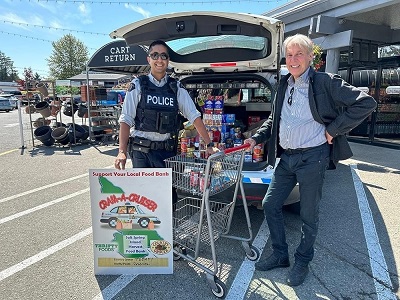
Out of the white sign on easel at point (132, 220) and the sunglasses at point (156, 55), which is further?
the sunglasses at point (156, 55)

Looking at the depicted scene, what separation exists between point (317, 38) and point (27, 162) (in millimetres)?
9140

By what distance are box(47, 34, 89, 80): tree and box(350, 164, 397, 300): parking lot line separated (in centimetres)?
5320

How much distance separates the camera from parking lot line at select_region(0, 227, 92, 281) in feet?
8.59

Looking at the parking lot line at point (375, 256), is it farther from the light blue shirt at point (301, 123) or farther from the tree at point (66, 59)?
the tree at point (66, 59)

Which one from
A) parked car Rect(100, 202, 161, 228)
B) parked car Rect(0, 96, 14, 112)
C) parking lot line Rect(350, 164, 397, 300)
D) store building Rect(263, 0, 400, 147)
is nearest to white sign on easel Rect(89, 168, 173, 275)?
parked car Rect(100, 202, 161, 228)

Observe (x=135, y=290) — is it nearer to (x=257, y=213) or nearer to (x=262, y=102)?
(x=257, y=213)

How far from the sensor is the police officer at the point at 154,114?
256 centimetres

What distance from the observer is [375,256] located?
288cm

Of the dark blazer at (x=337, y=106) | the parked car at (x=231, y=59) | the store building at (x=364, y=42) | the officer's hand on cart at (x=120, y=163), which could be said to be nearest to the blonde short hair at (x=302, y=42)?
the dark blazer at (x=337, y=106)

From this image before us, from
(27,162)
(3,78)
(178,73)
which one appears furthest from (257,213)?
(3,78)

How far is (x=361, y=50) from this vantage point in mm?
10461

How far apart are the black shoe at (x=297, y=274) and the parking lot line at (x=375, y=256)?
1.84 feet

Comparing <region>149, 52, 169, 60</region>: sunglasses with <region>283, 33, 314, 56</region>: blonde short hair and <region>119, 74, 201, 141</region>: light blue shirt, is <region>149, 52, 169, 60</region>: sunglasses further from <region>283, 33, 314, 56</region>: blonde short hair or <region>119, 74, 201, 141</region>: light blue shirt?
<region>283, 33, 314, 56</region>: blonde short hair

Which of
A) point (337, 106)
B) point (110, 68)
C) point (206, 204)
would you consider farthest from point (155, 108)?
point (110, 68)
